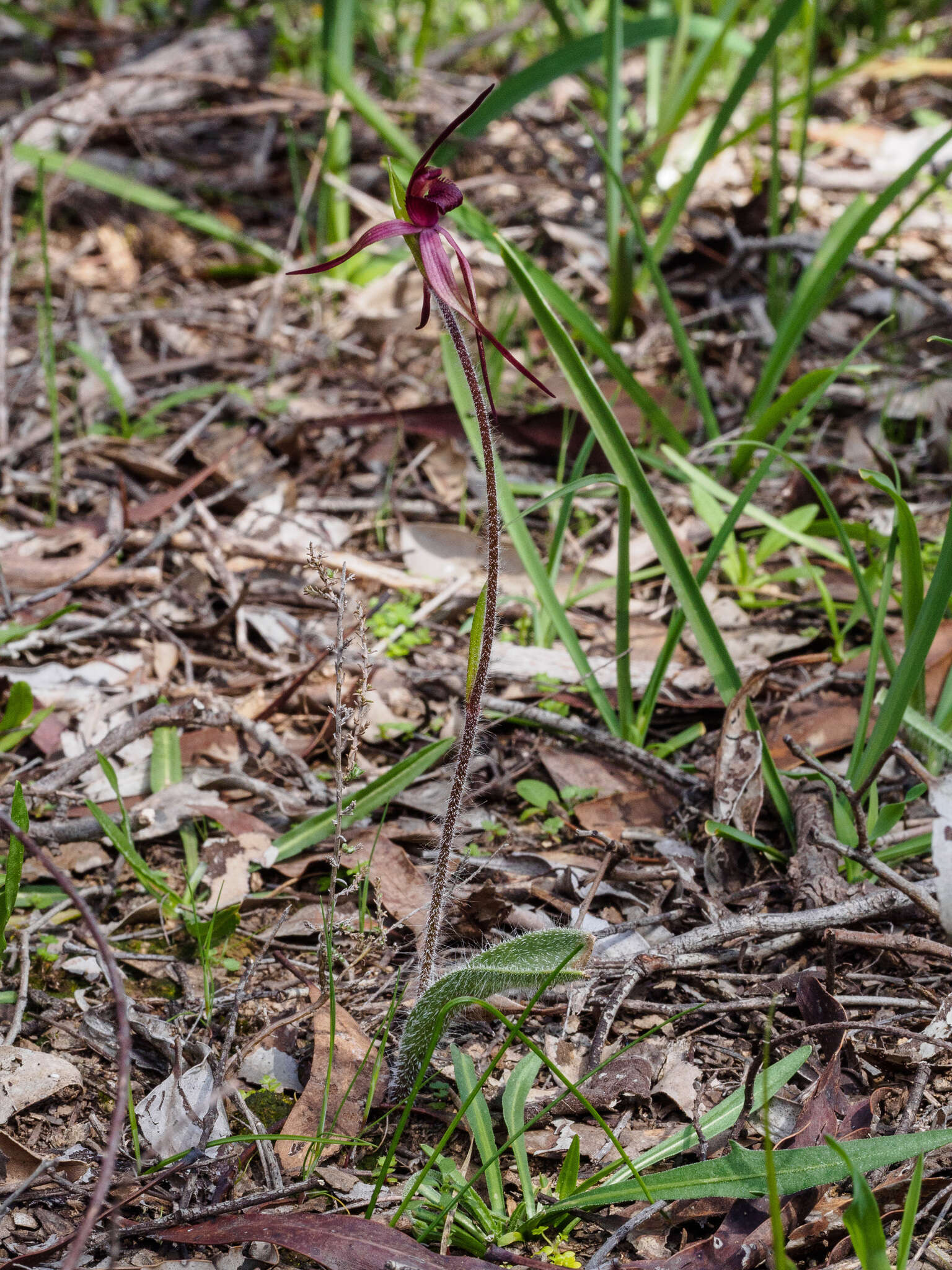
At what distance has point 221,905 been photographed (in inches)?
66.9

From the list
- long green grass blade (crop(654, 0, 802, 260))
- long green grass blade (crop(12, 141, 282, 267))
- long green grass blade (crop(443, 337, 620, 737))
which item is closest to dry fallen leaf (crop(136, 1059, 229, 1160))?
long green grass blade (crop(443, 337, 620, 737))

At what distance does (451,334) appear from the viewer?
1099 mm

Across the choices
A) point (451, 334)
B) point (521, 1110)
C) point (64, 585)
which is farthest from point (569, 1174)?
point (64, 585)

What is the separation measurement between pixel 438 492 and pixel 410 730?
3.01 ft

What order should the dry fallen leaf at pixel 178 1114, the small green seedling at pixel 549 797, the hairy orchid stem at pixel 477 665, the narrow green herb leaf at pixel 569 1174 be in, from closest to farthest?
the hairy orchid stem at pixel 477 665 < the narrow green herb leaf at pixel 569 1174 < the dry fallen leaf at pixel 178 1114 < the small green seedling at pixel 549 797

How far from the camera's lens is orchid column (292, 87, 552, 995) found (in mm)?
926

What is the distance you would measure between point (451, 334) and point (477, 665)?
379 millimetres

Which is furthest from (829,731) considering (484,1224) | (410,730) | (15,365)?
(15,365)

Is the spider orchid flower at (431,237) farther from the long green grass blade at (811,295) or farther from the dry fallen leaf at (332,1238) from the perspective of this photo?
the long green grass blade at (811,295)

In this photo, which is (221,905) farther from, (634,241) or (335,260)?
(634,241)

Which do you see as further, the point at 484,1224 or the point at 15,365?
the point at 15,365

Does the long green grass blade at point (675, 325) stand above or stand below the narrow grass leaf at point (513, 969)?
above

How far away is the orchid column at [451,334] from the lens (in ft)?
3.04

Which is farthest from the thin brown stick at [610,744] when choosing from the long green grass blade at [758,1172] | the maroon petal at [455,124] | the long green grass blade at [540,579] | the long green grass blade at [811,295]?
the maroon petal at [455,124]
